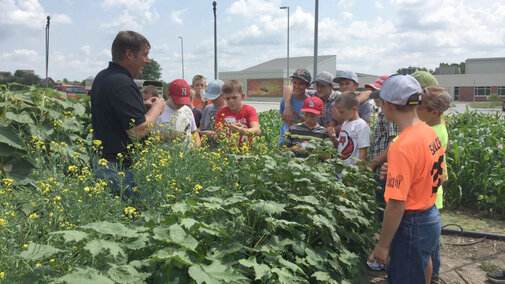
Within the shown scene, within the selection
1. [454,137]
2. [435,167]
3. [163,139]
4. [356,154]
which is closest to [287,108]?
[356,154]

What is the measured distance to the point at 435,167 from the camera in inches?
108

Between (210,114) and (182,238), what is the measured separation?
13.0 ft

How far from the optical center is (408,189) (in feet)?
8.46

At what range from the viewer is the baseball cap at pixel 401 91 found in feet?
8.90

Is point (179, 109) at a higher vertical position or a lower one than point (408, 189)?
higher

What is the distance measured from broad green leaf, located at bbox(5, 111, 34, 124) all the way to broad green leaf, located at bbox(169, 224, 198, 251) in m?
2.55

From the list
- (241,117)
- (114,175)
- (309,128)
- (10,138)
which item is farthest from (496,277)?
(10,138)

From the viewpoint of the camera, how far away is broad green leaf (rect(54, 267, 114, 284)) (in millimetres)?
1761

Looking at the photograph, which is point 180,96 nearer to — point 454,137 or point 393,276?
point 393,276

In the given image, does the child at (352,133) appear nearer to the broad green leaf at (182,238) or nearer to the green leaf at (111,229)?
the broad green leaf at (182,238)

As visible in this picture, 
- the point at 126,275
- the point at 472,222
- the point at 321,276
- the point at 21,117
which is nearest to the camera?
the point at 126,275

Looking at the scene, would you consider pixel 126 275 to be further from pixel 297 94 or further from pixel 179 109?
pixel 297 94

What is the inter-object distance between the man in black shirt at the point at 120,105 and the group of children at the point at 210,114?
58 cm

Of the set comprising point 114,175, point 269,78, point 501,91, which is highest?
point 269,78
